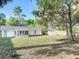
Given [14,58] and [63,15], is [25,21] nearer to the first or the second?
[63,15]

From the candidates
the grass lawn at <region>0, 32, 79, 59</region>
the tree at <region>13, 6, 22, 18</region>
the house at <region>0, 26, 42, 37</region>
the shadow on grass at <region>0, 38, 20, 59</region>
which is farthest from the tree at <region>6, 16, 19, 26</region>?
the shadow on grass at <region>0, 38, 20, 59</region>

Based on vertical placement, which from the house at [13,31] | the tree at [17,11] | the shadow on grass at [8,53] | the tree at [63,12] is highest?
the tree at [17,11]

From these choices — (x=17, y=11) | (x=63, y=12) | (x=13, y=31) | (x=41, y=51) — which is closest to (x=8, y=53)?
(x=41, y=51)

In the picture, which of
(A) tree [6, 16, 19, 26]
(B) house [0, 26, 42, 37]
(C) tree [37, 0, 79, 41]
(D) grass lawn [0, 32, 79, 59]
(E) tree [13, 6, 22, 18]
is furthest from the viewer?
(E) tree [13, 6, 22, 18]

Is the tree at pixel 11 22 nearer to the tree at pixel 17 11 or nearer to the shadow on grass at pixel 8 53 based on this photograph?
the tree at pixel 17 11

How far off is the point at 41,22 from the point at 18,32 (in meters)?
16.1

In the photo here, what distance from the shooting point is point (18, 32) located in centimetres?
4172

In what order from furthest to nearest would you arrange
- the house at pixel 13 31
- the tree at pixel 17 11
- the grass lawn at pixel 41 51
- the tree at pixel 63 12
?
the tree at pixel 17 11 < the house at pixel 13 31 < the tree at pixel 63 12 < the grass lawn at pixel 41 51

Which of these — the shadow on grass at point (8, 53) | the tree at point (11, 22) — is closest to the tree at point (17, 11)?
the tree at point (11, 22)

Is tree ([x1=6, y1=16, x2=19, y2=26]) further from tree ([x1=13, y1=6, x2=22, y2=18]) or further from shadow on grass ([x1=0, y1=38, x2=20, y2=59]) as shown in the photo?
shadow on grass ([x1=0, y1=38, x2=20, y2=59])

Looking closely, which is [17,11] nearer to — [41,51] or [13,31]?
[13,31]

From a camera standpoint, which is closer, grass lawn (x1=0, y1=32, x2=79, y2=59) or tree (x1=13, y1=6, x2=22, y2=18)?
grass lawn (x1=0, y1=32, x2=79, y2=59)

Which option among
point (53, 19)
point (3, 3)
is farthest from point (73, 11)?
point (3, 3)

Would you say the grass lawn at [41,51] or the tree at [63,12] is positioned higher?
the tree at [63,12]
